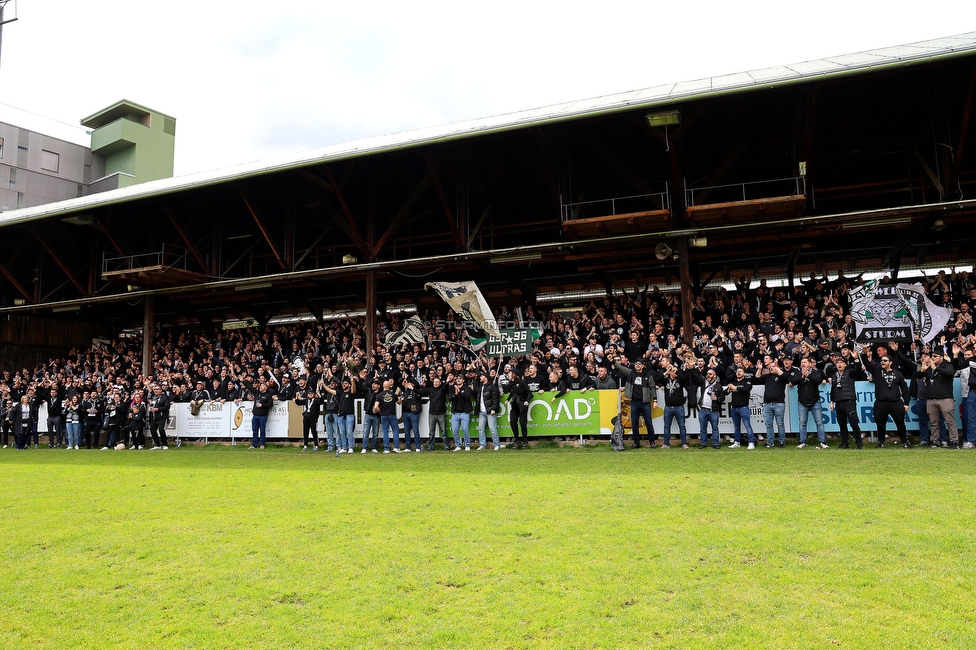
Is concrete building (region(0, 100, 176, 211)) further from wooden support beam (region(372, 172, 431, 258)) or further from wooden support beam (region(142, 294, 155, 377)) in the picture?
wooden support beam (region(372, 172, 431, 258))

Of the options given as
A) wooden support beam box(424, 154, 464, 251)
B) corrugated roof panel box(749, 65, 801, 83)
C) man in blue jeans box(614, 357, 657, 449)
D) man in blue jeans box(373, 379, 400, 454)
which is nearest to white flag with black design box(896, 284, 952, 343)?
corrugated roof panel box(749, 65, 801, 83)

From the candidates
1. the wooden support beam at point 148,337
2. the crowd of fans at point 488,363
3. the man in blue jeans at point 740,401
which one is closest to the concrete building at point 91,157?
the wooden support beam at point 148,337

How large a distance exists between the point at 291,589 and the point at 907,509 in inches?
220

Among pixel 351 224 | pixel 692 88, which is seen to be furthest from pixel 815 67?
pixel 351 224

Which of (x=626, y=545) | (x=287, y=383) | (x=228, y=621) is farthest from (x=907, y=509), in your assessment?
(x=287, y=383)

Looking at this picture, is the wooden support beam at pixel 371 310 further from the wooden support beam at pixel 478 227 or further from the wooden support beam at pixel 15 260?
the wooden support beam at pixel 15 260

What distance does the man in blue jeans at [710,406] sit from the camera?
13.6 meters

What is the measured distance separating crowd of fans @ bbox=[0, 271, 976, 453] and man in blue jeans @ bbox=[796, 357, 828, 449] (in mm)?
174

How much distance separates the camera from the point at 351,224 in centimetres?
1919

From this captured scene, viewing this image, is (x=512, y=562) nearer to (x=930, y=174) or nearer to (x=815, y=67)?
(x=815, y=67)

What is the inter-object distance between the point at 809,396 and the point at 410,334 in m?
11.8

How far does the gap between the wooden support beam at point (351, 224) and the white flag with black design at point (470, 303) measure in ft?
7.86

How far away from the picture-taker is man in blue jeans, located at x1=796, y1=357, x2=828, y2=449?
42.5ft

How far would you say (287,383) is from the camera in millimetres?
18766
